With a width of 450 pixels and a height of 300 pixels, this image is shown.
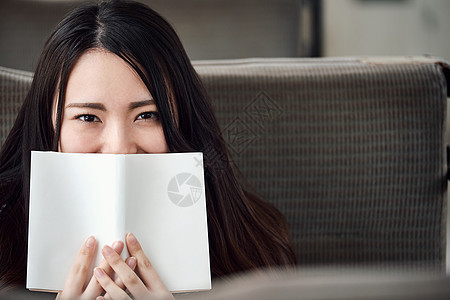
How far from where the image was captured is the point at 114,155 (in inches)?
24.3

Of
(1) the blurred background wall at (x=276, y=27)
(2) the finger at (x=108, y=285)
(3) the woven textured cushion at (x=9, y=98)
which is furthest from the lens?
(1) the blurred background wall at (x=276, y=27)

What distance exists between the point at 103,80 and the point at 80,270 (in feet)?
0.82

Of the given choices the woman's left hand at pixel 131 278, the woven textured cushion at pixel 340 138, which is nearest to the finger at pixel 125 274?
the woman's left hand at pixel 131 278

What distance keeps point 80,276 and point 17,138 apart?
30 cm

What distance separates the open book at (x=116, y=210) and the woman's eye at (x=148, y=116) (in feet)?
0.25

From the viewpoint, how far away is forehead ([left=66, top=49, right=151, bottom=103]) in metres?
0.66

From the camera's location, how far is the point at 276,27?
193cm

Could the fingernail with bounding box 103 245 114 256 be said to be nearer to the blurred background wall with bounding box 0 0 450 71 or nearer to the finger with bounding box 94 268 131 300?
the finger with bounding box 94 268 131 300

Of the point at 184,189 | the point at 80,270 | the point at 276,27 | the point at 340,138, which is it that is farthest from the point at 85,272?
the point at 276,27

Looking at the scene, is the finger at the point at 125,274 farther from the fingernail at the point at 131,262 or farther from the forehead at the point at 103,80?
the forehead at the point at 103,80

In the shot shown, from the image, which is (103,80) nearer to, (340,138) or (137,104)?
(137,104)

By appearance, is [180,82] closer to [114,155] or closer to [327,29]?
[114,155]

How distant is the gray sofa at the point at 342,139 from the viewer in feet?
3.07

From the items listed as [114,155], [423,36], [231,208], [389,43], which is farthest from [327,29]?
[114,155]
